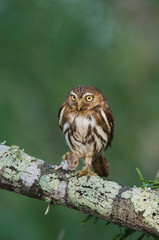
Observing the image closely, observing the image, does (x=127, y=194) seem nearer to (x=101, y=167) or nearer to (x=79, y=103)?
(x=79, y=103)

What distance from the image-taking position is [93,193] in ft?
8.60

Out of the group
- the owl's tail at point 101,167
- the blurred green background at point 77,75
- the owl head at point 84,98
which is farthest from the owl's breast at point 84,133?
the blurred green background at point 77,75

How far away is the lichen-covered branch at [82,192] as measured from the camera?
2512mm

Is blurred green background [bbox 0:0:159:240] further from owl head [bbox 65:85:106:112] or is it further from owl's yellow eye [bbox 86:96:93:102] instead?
owl's yellow eye [bbox 86:96:93:102]

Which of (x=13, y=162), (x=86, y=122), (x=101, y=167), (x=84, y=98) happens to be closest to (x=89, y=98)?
(x=84, y=98)

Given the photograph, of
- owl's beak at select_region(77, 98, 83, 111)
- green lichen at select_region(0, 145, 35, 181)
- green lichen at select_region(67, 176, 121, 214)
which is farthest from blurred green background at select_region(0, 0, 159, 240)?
green lichen at select_region(67, 176, 121, 214)

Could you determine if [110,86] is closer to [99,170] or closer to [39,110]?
[39,110]

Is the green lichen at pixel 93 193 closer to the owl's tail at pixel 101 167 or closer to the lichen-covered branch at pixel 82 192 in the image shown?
the lichen-covered branch at pixel 82 192

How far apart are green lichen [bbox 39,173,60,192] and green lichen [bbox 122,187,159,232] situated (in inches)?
16.7

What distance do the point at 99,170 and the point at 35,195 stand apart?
6.51 feet

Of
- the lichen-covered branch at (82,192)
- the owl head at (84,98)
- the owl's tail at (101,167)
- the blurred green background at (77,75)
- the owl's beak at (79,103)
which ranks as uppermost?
the blurred green background at (77,75)

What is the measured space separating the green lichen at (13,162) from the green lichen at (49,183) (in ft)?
0.47

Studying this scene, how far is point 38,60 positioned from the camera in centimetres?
613

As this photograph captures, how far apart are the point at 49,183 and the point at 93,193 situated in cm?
28
